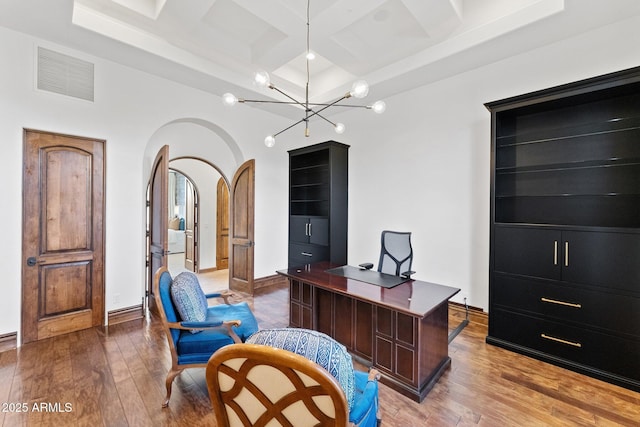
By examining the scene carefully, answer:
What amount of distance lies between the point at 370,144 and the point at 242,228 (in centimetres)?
263

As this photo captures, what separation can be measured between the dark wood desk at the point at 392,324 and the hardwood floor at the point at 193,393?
0.54ft

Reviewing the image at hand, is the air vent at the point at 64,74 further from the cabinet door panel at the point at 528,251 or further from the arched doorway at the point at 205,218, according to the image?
the cabinet door panel at the point at 528,251

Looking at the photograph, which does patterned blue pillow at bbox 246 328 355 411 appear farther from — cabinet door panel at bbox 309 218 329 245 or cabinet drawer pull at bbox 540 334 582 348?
cabinet door panel at bbox 309 218 329 245

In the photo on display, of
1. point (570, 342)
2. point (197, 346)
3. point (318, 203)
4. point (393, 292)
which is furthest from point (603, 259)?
point (318, 203)

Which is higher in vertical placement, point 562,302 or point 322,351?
point 322,351

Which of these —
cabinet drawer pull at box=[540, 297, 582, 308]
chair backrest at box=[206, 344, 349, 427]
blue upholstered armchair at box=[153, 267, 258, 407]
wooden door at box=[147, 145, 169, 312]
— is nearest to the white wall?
wooden door at box=[147, 145, 169, 312]

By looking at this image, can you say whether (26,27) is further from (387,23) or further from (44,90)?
(387,23)

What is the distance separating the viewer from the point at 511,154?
3.13 m

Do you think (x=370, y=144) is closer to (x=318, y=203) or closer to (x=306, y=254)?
(x=318, y=203)

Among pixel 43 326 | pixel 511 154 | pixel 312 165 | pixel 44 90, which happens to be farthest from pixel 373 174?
pixel 43 326

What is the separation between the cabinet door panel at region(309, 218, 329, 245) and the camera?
4840 mm

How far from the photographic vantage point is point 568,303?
2.52 metres

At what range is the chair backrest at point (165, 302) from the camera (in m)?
2.00

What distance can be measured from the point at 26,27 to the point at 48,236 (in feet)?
6.93
